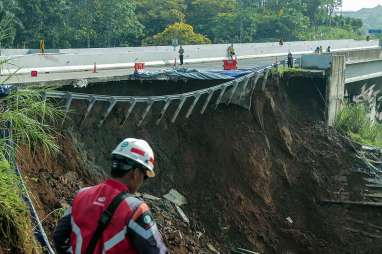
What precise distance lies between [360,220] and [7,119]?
586 inches

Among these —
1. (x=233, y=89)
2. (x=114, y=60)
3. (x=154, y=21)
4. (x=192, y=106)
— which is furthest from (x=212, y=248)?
(x=154, y=21)

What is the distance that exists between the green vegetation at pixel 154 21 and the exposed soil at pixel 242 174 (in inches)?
743

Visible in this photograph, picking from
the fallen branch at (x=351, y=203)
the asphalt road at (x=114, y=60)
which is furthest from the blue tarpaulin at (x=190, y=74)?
the fallen branch at (x=351, y=203)

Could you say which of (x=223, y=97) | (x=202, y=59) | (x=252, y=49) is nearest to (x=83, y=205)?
(x=223, y=97)

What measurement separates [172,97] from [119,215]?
12.4 m

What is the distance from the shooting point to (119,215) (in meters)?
3.39

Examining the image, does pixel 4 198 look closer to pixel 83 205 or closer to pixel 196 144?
pixel 83 205

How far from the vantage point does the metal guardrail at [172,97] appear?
42.7ft

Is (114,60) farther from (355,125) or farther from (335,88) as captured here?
(355,125)

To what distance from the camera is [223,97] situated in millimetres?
18047

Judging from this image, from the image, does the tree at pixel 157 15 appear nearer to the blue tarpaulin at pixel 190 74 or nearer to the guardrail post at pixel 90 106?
the blue tarpaulin at pixel 190 74

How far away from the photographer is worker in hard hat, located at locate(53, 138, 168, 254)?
11.1ft

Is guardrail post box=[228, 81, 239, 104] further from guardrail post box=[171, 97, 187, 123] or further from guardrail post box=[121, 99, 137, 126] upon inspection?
guardrail post box=[121, 99, 137, 126]

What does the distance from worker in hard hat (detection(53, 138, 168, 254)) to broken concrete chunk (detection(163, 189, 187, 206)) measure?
11.5 m
